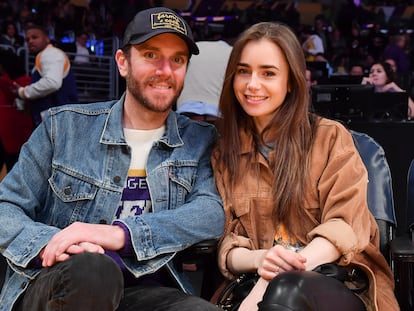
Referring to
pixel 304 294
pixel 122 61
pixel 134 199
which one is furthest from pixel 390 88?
pixel 304 294

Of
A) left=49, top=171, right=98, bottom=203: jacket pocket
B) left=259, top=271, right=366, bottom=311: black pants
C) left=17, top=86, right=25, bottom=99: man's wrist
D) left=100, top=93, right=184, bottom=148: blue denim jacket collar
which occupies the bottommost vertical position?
left=17, top=86, right=25, bottom=99: man's wrist

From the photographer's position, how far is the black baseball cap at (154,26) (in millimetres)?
2545

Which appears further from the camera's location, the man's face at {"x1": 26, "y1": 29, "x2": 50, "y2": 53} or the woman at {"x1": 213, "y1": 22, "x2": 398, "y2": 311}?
the man's face at {"x1": 26, "y1": 29, "x2": 50, "y2": 53}

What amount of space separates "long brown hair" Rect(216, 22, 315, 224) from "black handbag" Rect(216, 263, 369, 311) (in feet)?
0.79

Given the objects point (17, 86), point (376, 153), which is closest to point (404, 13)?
point (17, 86)

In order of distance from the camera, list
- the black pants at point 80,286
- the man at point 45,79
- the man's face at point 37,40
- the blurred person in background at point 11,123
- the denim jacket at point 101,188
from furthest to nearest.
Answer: the blurred person in background at point 11,123 < the man's face at point 37,40 < the man at point 45,79 < the denim jacket at point 101,188 < the black pants at point 80,286

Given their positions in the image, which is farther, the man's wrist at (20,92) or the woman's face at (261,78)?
the man's wrist at (20,92)

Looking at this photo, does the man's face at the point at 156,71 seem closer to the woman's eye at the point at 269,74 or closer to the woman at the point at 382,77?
the woman's eye at the point at 269,74

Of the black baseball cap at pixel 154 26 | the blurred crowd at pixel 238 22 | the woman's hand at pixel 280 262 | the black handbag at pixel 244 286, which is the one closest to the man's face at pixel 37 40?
the black baseball cap at pixel 154 26

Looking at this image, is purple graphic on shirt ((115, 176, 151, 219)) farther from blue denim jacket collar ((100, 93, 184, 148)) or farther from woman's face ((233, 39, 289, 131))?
woman's face ((233, 39, 289, 131))

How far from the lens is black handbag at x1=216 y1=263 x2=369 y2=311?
8.20 feet

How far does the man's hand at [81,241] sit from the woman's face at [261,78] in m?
0.65

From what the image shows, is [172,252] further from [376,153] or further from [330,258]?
[376,153]

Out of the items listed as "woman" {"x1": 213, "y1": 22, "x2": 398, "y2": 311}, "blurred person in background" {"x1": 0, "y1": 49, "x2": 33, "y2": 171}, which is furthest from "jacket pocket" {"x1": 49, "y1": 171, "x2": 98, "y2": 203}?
"blurred person in background" {"x1": 0, "y1": 49, "x2": 33, "y2": 171}
